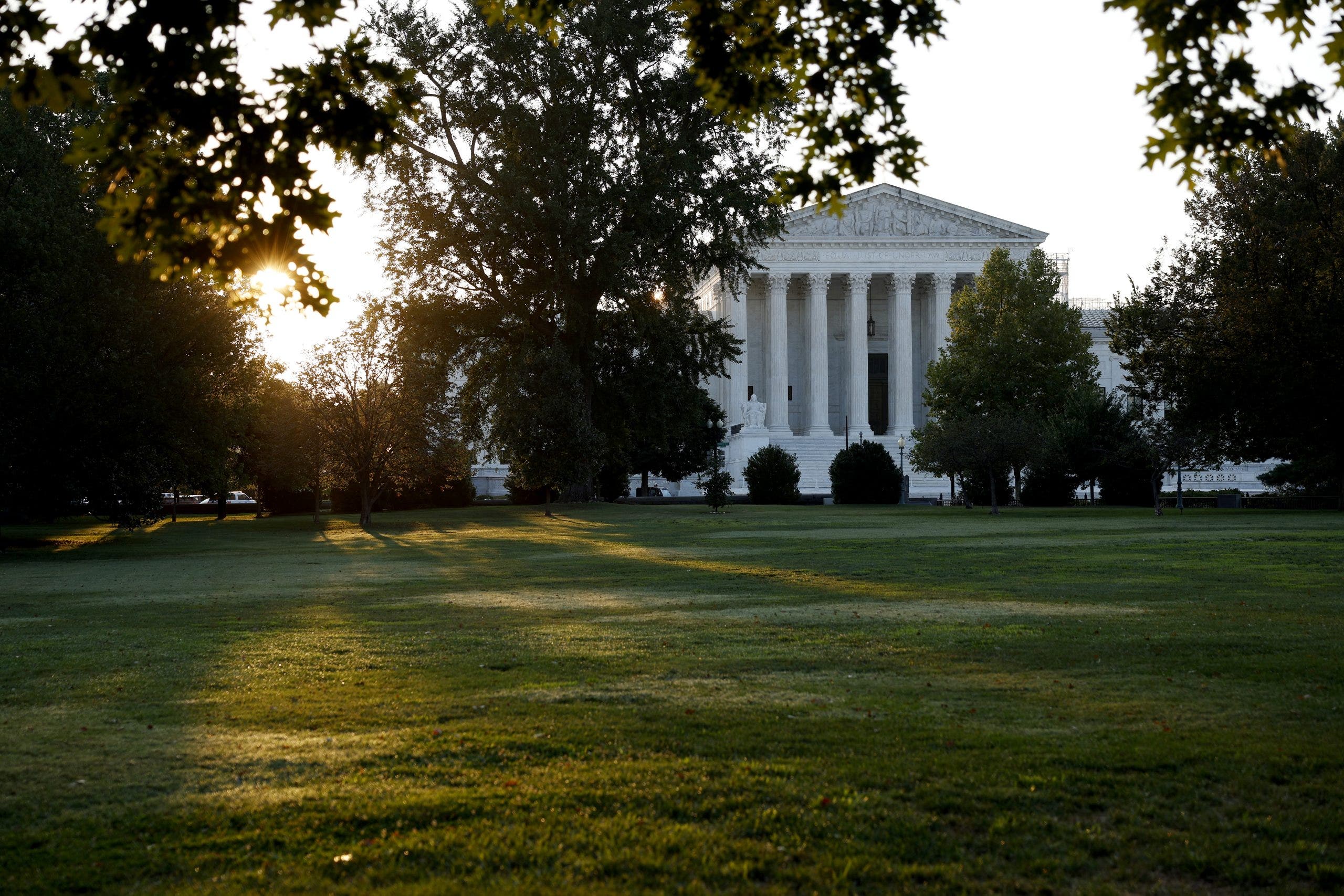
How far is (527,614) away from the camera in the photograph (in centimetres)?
1684

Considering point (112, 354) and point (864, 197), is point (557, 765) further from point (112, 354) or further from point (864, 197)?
point (864, 197)

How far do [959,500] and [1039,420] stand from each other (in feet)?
26.8

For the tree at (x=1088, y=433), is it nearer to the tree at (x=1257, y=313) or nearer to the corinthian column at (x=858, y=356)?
the tree at (x=1257, y=313)

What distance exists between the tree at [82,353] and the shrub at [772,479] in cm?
3920

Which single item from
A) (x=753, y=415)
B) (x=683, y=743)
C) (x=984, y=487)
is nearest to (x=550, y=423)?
(x=984, y=487)

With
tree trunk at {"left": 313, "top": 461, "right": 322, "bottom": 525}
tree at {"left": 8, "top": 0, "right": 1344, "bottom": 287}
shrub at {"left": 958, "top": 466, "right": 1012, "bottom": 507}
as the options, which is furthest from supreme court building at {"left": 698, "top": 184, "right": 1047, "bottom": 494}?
tree at {"left": 8, "top": 0, "right": 1344, "bottom": 287}

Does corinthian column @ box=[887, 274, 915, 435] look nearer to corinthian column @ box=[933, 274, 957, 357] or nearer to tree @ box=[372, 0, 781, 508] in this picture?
corinthian column @ box=[933, 274, 957, 357]

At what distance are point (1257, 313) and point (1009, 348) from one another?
131 ft

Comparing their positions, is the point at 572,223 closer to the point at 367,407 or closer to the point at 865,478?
the point at 367,407

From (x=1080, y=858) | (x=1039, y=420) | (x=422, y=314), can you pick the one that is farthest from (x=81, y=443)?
(x=1039, y=420)

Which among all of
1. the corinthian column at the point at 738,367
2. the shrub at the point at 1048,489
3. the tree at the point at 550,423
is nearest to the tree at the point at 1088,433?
the shrub at the point at 1048,489

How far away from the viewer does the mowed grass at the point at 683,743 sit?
599 cm

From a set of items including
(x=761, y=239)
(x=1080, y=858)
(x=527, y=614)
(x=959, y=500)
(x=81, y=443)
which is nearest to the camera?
(x=1080, y=858)

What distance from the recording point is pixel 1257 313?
37.1 m
